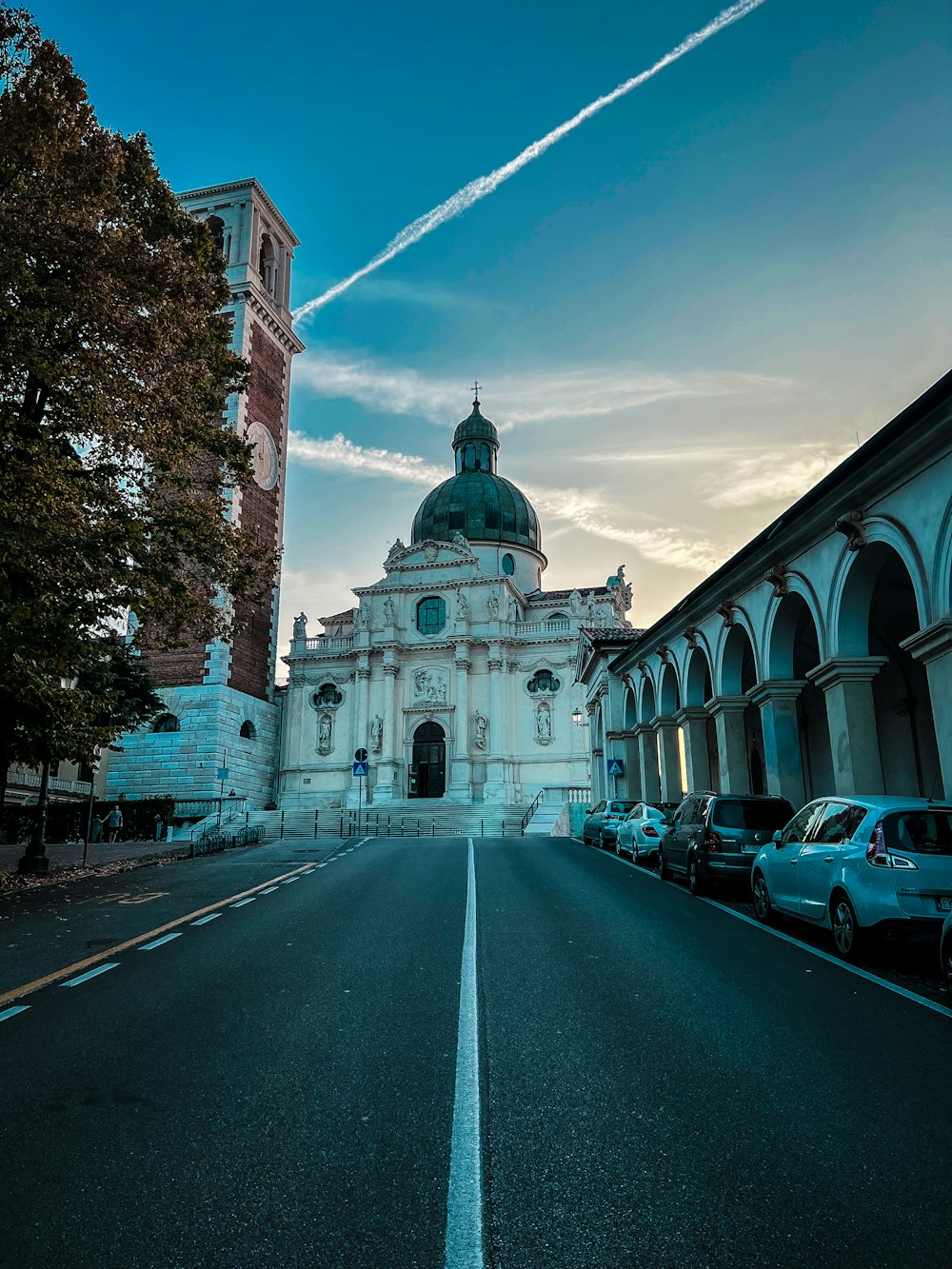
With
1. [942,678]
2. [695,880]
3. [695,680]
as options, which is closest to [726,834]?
[695,880]

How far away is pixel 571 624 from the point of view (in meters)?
54.7

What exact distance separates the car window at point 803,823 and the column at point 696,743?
1336cm

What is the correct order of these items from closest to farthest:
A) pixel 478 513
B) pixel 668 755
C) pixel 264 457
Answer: pixel 668 755 < pixel 264 457 < pixel 478 513

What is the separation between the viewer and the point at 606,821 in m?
25.1

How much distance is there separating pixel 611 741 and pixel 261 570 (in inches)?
813

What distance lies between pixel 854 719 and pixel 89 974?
41.4ft

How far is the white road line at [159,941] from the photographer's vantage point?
8852 millimetres

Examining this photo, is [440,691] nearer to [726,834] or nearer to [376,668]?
[376,668]

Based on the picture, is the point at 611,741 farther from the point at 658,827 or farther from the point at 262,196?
the point at 262,196

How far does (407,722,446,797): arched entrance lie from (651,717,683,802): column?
26.6 meters

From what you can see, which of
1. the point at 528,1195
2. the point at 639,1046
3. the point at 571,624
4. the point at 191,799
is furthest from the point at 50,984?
the point at 571,624

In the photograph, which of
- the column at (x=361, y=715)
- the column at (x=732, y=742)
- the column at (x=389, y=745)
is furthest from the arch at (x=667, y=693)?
the column at (x=361, y=715)

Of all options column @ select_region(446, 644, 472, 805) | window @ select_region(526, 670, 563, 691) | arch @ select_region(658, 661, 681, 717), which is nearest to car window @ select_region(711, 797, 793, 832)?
arch @ select_region(658, 661, 681, 717)

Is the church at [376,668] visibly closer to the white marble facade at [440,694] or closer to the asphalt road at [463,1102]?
the white marble facade at [440,694]
